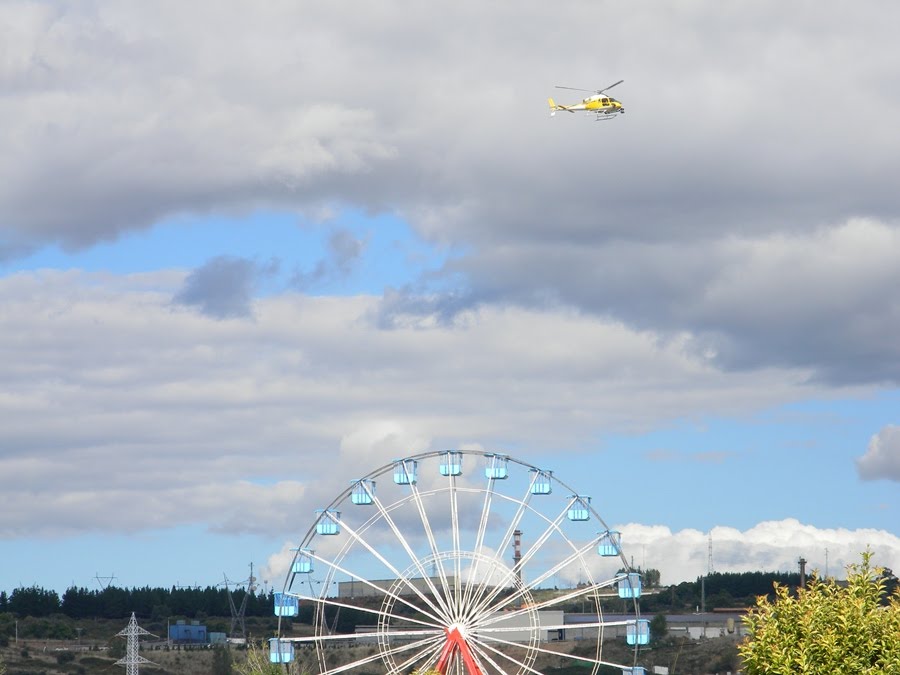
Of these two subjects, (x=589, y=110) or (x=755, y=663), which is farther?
(x=589, y=110)

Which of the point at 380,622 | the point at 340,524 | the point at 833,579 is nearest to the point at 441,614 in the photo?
the point at 380,622

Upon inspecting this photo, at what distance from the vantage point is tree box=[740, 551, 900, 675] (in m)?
45.8

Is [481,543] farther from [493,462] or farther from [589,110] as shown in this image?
[589,110]

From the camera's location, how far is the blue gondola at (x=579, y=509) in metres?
102

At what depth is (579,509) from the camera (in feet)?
335

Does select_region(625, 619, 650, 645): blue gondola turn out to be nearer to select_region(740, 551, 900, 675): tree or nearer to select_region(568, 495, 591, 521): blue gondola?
select_region(568, 495, 591, 521): blue gondola

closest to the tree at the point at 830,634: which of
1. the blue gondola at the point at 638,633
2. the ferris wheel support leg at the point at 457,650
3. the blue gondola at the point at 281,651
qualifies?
the ferris wheel support leg at the point at 457,650

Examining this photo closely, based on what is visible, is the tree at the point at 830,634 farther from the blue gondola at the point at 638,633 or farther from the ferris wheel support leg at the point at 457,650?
the blue gondola at the point at 638,633

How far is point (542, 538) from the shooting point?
101 m

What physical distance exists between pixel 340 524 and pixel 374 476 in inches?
148

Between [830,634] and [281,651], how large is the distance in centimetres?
5863

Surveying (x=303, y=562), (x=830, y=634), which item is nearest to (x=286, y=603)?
(x=303, y=562)

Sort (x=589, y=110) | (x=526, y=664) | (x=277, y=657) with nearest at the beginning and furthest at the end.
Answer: (x=526, y=664) → (x=277, y=657) → (x=589, y=110)

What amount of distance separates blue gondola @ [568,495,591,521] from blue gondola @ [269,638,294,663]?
755 inches
